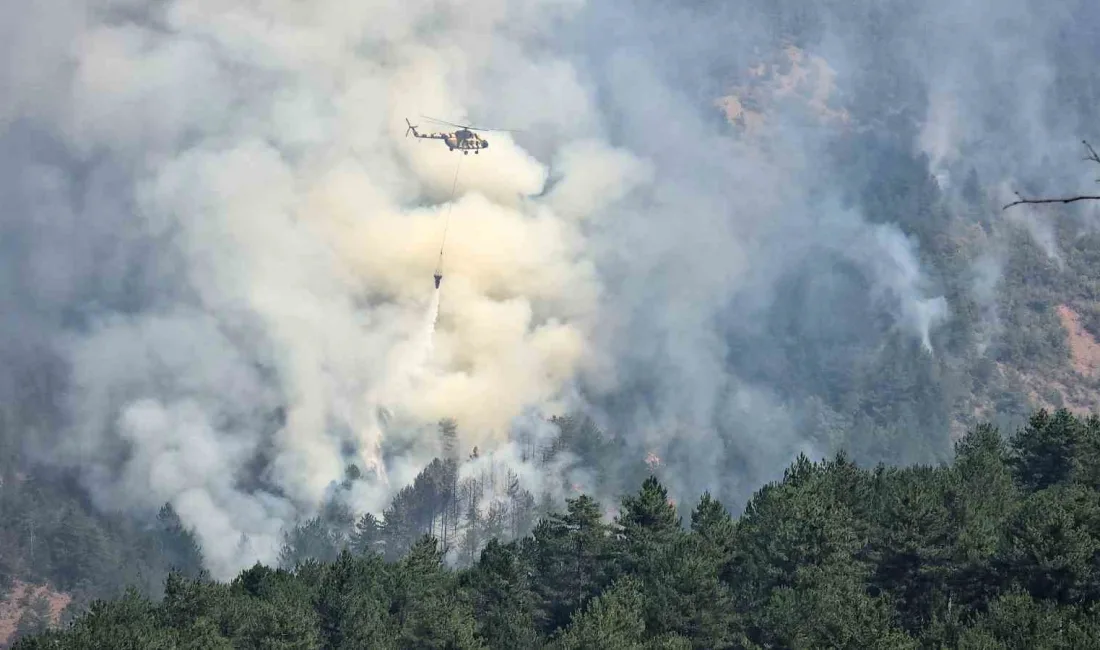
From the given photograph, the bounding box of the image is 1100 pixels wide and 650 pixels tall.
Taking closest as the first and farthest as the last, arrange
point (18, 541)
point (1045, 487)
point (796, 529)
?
point (796, 529)
point (1045, 487)
point (18, 541)

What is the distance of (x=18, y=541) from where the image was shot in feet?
615

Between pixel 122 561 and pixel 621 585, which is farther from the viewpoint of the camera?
pixel 122 561

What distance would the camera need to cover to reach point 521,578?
3883 inches

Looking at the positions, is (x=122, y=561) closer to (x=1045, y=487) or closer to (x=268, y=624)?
(x=268, y=624)

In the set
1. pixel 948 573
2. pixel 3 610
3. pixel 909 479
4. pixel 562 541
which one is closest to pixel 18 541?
pixel 3 610

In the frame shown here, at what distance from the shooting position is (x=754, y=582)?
299ft

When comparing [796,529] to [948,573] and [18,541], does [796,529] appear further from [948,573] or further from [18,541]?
[18,541]

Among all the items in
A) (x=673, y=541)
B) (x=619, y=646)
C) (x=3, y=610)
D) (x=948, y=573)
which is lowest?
(x=619, y=646)

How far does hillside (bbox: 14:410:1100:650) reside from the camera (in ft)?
256

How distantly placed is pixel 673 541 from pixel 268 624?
97.3 feet

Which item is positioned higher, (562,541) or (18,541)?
(18,541)

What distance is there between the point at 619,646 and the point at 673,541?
2410 centimetres

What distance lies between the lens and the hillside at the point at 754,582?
78000 mm

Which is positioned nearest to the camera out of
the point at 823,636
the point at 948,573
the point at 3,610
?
the point at 823,636
